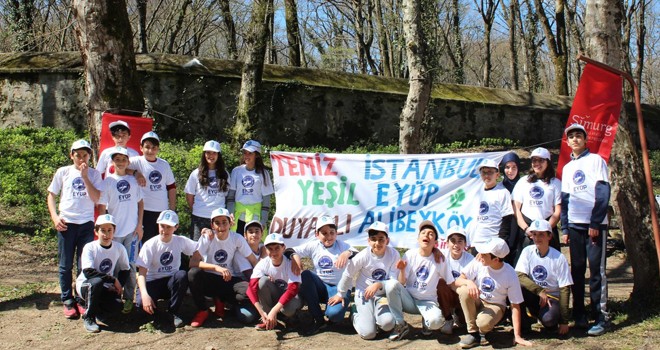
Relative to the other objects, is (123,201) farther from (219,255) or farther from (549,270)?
(549,270)

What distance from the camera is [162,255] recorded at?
6434 millimetres

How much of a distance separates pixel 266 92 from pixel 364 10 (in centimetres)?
1610

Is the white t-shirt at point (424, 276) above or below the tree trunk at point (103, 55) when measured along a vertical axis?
below

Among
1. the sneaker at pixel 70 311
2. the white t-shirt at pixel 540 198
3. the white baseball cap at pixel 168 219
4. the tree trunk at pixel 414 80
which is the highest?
the tree trunk at pixel 414 80

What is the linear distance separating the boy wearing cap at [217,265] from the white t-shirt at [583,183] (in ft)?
9.86

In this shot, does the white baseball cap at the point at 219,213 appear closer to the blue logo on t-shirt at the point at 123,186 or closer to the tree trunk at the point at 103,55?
the blue logo on t-shirt at the point at 123,186

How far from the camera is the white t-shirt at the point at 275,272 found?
6.33 metres

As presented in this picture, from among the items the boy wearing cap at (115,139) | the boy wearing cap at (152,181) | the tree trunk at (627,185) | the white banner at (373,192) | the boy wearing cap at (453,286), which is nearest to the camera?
the boy wearing cap at (453,286)

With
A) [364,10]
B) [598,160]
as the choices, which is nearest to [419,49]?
[598,160]

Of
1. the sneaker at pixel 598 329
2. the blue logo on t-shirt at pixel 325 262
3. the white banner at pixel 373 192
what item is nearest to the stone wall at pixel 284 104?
the white banner at pixel 373 192

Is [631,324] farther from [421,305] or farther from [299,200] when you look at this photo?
[299,200]

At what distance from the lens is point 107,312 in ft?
20.7

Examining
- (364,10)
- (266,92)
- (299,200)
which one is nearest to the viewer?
(299,200)

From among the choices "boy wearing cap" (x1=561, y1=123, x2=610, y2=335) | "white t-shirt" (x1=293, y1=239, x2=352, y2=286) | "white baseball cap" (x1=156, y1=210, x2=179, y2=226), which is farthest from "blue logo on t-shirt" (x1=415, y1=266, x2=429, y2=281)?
"white baseball cap" (x1=156, y1=210, x2=179, y2=226)
